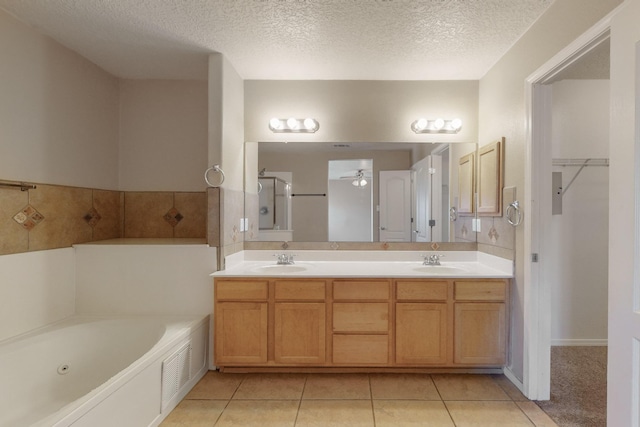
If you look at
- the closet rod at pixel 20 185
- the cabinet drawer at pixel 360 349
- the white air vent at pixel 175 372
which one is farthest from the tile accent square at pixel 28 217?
the cabinet drawer at pixel 360 349

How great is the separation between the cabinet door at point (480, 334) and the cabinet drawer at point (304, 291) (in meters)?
0.96

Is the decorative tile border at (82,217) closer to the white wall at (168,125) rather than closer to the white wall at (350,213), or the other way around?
the white wall at (168,125)

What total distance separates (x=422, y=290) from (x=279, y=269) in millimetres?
→ 1071

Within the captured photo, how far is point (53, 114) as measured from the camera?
2.36 meters

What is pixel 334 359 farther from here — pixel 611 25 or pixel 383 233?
pixel 611 25

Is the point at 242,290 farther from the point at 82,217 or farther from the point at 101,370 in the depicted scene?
the point at 82,217

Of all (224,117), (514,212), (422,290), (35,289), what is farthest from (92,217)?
(514,212)

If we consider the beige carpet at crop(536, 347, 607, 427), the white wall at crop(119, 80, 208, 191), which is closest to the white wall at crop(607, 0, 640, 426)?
the beige carpet at crop(536, 347, 607, 427)

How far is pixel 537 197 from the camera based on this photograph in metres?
2.13

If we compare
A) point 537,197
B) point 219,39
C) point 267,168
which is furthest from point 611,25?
point 267,168

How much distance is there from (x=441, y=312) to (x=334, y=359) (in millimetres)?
819

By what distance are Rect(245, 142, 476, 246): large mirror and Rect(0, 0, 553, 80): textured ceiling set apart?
2.08 ft

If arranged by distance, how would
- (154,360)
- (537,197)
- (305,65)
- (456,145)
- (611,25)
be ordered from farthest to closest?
(456,145)
(305,65)
(537,197)
(154,360)
(611,25)

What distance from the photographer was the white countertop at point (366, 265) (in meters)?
2.44
